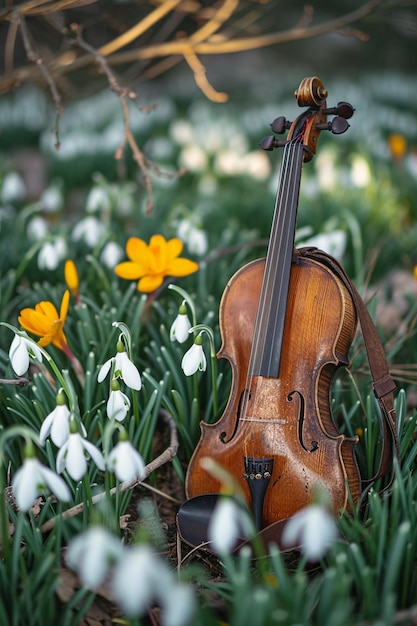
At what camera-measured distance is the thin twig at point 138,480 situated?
1521 mm

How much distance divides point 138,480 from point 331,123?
1.06 meters

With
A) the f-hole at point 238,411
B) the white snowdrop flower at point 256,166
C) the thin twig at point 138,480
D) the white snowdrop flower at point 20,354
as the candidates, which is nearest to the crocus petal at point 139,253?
the thin twig at point 138,480

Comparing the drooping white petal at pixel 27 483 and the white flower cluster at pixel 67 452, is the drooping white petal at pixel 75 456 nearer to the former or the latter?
the white flower cluster at pixel 67 452

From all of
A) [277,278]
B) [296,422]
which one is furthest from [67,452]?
[277,278]

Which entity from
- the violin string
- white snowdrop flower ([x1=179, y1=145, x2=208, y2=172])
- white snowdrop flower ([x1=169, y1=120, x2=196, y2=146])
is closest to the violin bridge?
the violin string

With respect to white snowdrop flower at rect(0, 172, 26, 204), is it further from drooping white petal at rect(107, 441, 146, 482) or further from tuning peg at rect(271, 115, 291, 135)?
drooping white petal at rect(107, 441, 146, 482)

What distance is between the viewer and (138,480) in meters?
1.68

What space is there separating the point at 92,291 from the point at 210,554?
4.48ft

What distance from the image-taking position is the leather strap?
5.27 feet

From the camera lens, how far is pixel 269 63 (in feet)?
37.3

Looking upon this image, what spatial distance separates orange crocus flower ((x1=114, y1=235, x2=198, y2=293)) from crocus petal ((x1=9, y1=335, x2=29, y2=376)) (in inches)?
21.9

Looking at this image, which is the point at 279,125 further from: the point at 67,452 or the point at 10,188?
the point at 10,188

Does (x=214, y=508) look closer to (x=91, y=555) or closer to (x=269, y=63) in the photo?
(x=91, y=555)

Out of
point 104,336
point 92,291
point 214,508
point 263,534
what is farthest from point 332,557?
point 92,291
